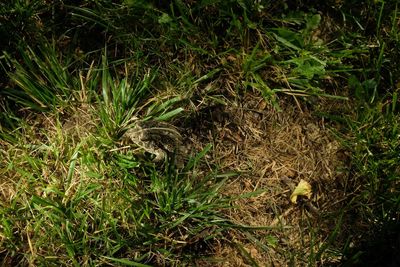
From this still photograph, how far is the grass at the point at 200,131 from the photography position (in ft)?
7.45

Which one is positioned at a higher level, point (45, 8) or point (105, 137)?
point (45, 8)

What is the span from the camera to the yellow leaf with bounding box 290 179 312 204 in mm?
2441

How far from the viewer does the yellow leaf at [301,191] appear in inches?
96.1

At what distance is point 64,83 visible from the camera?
7.92 ft

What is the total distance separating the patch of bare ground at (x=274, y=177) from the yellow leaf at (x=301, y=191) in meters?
0.03

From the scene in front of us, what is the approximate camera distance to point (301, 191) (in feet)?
8.02

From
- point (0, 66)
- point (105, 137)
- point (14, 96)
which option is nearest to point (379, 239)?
point (105, 137)

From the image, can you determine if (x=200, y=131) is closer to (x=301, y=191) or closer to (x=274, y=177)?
(x=274, y=177)

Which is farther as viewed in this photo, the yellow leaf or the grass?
the yellow leaf

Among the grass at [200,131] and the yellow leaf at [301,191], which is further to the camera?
the yellow leaf at [301,191]

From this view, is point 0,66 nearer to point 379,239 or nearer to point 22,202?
point 22,202

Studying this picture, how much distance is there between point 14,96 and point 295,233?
64.2 inches

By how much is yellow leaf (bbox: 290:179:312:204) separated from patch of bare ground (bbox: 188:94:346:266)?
0.08 feet

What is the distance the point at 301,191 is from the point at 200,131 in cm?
63
